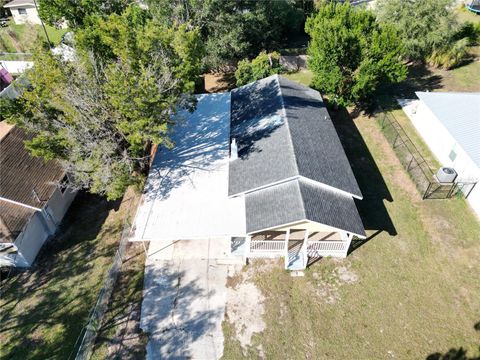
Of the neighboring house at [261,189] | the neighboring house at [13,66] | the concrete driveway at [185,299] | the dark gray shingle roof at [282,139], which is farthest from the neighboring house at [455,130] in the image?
the neighboring house at [13,66]

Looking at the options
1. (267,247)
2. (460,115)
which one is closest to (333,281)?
(267,247)

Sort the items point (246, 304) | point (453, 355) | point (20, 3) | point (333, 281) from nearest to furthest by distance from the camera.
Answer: point (453, 355), point (246, 304), point (333, 281), point (20, 3)

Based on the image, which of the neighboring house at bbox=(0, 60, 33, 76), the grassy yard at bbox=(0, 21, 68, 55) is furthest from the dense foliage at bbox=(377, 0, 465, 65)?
the grassy yard at bbox=(0, 21, 68, 55)

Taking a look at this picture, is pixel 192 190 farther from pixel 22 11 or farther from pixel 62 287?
pixel 22 11

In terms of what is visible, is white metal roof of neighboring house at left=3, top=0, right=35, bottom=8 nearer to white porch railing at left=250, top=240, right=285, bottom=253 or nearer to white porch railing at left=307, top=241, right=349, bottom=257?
white porch railing at left=250, top=240, right=285, bottom=253

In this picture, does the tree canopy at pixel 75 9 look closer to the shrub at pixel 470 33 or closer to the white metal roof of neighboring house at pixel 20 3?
the white metal roof of neighboring house at pixel 20 3

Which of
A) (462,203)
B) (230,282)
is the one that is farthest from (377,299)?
(462,203)
